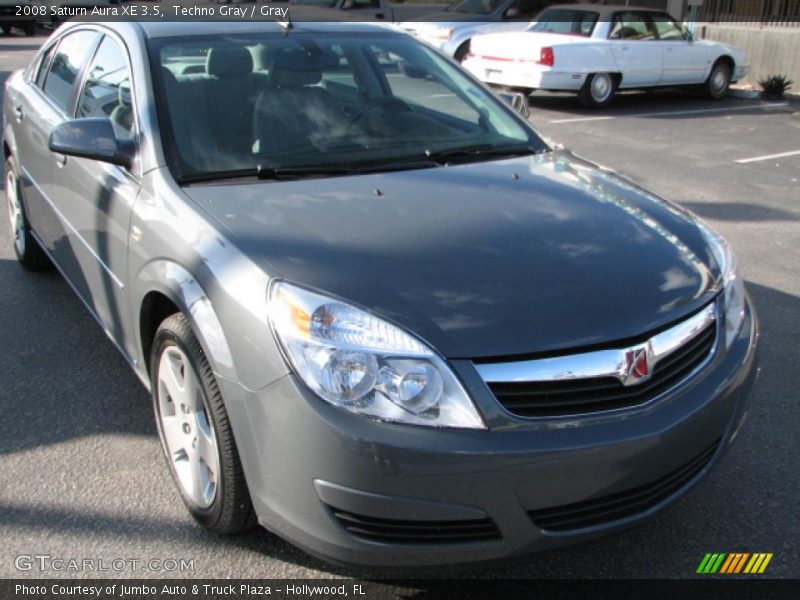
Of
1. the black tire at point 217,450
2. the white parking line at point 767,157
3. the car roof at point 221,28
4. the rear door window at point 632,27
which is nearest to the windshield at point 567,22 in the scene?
the rear door window at point 632,27

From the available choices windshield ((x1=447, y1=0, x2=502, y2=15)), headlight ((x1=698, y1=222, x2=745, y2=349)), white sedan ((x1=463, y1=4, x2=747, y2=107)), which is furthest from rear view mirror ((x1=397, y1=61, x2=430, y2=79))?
windshield ((x1=447, y1=0, x2=502, y2=15))

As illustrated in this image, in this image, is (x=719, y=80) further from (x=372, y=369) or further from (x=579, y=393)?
(x=372, y=369)

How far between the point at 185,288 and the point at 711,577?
1.88 m

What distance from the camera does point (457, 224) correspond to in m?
2.87

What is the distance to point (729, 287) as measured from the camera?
2859 millimetres

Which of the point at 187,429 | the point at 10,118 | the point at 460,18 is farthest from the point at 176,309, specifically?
the point at 460,18

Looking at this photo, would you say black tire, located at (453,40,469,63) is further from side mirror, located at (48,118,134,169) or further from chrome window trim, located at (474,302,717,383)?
chrome window trim, located at (474,302,717,383)

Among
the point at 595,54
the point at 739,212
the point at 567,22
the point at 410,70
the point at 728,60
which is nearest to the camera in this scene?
the point at 410,70

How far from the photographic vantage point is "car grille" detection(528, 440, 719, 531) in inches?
91.2

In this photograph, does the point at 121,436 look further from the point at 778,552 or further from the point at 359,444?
the point at 778,552

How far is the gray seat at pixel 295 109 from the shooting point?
3.39 meters

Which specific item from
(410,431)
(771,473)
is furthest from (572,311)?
(771,473)

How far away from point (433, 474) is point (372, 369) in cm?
31

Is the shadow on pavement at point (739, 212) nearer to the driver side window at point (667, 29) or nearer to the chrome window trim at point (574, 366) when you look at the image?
the chrome window trim at point (574, 366)
